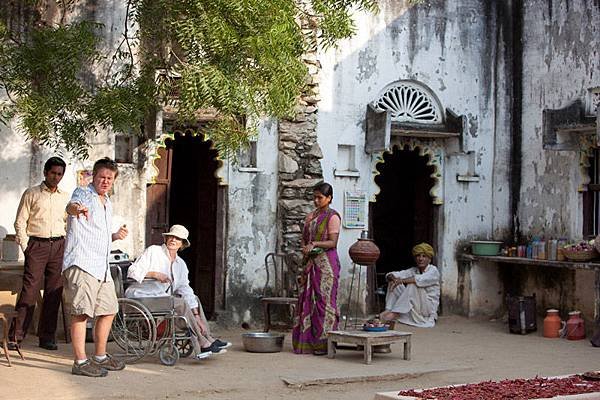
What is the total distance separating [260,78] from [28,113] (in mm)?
2014

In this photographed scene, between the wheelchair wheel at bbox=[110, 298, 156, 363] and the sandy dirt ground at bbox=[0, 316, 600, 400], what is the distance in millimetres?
156

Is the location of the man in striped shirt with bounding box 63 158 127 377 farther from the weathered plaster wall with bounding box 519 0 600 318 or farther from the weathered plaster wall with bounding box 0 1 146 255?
the weathered plaster wall with bounding box 519 0 600 318

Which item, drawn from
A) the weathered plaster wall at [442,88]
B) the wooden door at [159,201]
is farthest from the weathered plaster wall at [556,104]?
the wooden door at [159,201]

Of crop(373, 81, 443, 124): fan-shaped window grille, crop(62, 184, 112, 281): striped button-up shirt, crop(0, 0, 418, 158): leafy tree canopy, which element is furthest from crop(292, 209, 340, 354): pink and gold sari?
crop(373, 81, 443, 124): fan-shaped window grille

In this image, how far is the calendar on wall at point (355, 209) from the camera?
1370 centimetres

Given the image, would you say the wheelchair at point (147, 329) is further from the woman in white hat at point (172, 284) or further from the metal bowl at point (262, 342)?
the metal bowl at point (262, 342)

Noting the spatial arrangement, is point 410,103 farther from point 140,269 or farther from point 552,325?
point 140,269

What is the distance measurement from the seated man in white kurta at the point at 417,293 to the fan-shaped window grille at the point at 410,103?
1.71m

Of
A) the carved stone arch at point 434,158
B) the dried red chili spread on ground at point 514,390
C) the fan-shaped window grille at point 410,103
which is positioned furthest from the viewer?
the carved stone arch at point 434,158

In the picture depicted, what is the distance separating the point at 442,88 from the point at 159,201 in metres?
4.29

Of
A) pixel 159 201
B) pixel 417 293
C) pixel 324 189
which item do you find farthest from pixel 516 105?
pixel 159 201

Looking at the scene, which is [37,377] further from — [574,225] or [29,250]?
[574,225]

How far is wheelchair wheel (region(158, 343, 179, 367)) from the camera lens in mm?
9367

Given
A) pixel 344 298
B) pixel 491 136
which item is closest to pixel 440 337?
pixel 344 298
